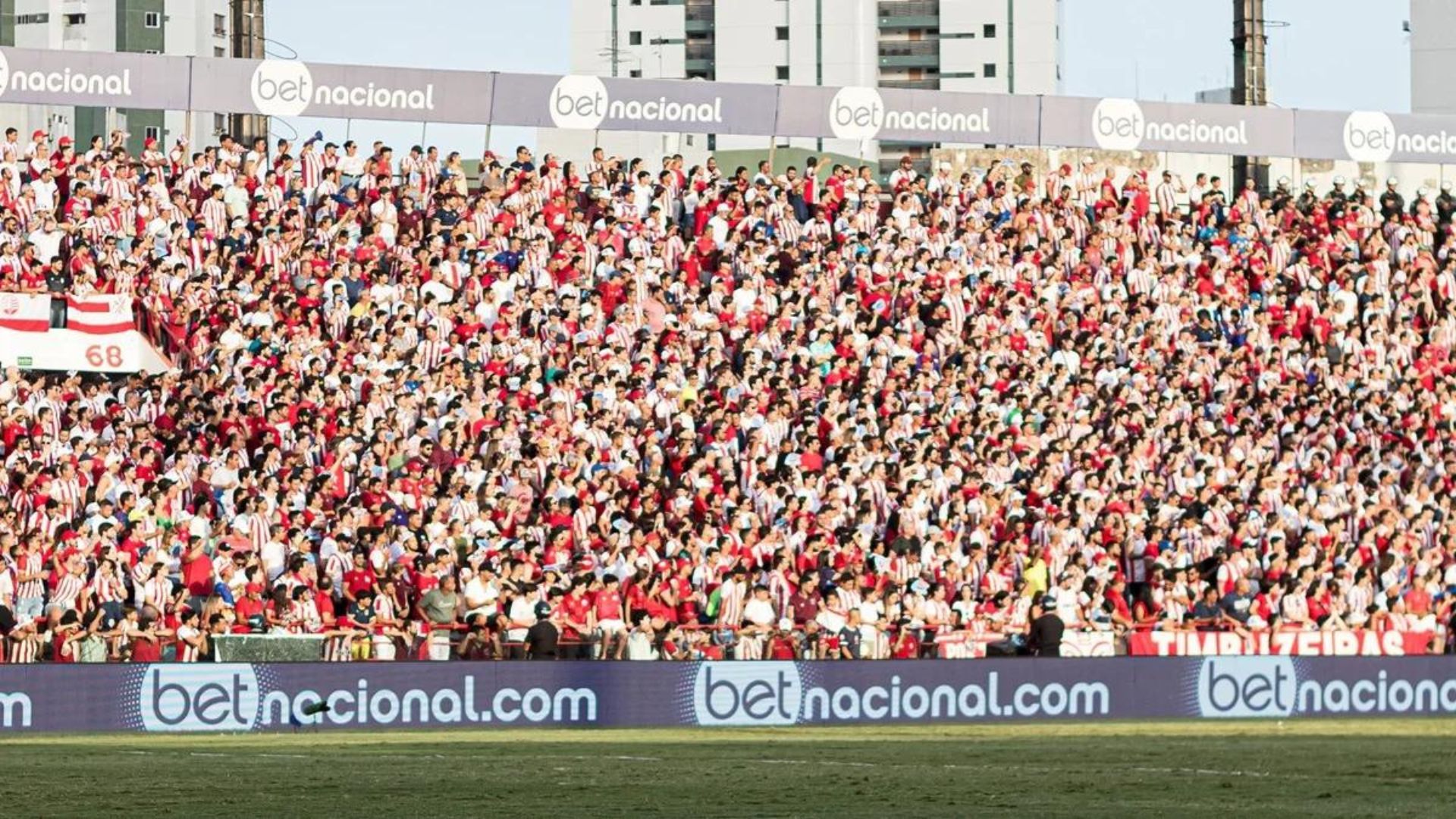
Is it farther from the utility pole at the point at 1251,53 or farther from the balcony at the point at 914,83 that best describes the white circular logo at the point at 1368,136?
the balcony at the point at 914,83

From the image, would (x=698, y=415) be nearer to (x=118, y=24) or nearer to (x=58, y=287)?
(x=58, y=287)

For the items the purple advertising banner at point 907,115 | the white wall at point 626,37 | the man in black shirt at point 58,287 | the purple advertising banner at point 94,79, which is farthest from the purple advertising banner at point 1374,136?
the white wall at point 626,37

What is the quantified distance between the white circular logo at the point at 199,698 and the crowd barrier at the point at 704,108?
1358 centimetres

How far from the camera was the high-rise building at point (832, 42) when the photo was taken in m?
120

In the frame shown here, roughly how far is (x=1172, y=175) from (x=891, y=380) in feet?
32.4

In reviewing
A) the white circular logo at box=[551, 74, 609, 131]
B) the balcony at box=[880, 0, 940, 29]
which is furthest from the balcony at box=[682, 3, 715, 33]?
the white circular logo at box=[551, 74, 609, 131]

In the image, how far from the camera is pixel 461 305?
3366cm

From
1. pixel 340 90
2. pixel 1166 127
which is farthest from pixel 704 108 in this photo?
pixel 1166 127

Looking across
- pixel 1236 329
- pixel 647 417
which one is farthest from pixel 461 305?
pixel 1236 329

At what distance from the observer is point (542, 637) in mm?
27031

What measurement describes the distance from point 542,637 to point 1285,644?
A: 9582 millimetres

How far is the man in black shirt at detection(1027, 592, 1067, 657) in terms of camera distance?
28984 millimetres

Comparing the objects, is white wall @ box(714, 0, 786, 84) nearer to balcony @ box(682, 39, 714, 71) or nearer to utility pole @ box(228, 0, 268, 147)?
balcony @ box(682, 39, 714, 71)

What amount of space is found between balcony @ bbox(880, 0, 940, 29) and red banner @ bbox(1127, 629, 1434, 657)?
96035mm
